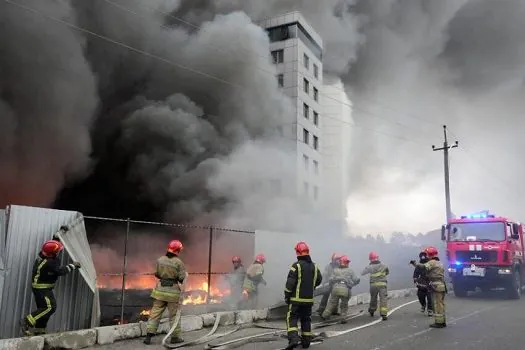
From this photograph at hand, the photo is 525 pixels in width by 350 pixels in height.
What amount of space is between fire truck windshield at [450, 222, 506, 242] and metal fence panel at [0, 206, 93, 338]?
10459 mm

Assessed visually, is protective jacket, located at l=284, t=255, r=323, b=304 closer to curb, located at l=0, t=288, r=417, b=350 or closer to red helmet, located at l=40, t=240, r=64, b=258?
curb, located at l=0, t=288, r=417, b=350

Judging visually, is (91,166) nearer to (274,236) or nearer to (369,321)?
(274,236)

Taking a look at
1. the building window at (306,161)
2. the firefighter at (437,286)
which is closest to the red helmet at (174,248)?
the firefighter at (437,286)

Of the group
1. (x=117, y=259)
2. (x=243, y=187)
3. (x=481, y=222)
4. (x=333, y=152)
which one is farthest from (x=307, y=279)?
(x=333, y=152)

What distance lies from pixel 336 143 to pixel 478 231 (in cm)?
2749

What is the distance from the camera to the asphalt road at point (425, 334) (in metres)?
5.88

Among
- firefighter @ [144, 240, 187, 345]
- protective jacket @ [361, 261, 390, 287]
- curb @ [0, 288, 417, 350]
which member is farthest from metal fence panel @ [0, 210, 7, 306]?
protective jacket @ [361, 261, 390, 287]

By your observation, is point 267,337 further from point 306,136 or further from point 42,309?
point 306,136

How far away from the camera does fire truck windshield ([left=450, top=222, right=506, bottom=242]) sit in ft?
41.0

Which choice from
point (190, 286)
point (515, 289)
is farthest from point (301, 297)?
point (515, 289)

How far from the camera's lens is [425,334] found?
6.80 meters

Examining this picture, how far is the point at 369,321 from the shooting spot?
834 cm

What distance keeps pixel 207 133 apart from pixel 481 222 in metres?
13.0

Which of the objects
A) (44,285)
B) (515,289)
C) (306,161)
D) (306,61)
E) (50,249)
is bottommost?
(515,289)
